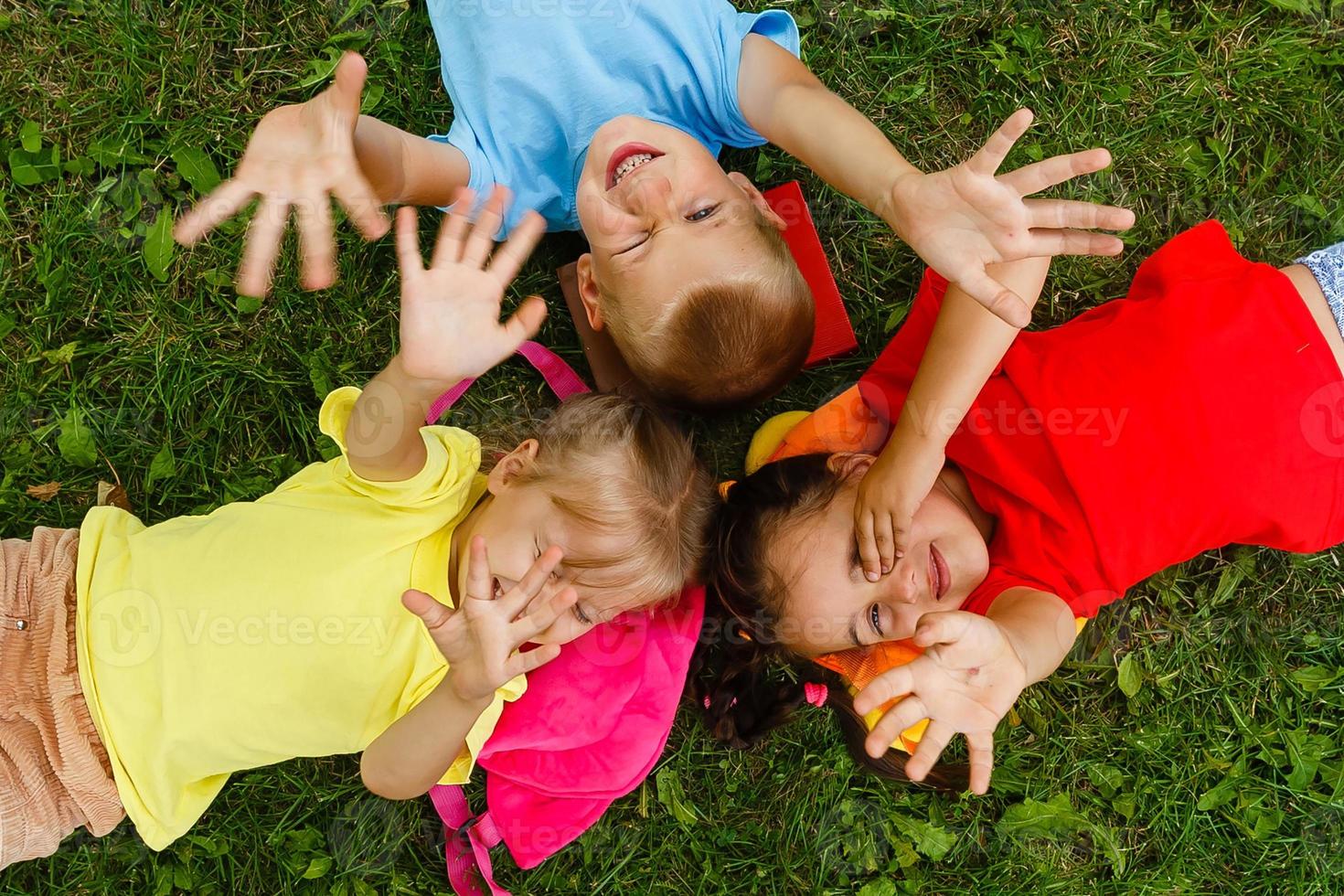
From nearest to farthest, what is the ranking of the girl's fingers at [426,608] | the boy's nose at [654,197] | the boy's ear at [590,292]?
the girl's fingers at [426,608] < the boy's nose at [654,197] < the boy's ear at [590,292]

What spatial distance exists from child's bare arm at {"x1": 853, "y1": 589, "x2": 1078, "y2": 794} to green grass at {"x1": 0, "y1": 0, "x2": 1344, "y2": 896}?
3.39 ft

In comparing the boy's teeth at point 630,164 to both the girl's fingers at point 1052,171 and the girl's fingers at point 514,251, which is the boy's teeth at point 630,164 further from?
the girl's fingers at point 1052,171

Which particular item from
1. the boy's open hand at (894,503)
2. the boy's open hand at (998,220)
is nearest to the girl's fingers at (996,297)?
the boy's open hand at (998,220)

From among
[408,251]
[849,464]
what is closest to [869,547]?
[849,464]

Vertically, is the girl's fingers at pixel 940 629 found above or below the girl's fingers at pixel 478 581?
below

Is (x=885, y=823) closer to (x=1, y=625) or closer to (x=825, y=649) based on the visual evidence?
(x=825, y=649)

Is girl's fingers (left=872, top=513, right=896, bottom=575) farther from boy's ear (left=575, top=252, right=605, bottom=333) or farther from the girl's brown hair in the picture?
boy's ear (left=575, top=252, right=605, bottom=333)

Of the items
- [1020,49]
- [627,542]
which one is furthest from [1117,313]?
[627,542]

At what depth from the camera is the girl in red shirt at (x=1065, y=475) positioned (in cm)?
241

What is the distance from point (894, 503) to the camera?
235cm

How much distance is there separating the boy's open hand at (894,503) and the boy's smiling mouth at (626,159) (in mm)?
989

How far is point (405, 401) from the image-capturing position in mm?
2117

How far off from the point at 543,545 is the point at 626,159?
1.06 m

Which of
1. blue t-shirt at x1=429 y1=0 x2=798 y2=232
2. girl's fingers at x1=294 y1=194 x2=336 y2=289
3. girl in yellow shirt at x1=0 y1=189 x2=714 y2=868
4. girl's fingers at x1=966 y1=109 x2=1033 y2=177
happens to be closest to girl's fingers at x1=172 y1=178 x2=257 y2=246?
girl's fingers at x1=294 y1=194 x2=336 y2=289
